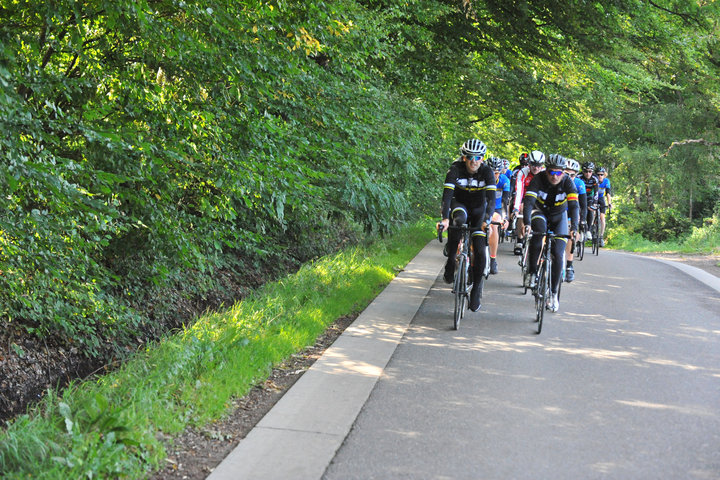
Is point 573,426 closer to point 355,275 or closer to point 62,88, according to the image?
point 62,88

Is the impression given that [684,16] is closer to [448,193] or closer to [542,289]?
[448,193]

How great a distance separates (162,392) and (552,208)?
6.13 m

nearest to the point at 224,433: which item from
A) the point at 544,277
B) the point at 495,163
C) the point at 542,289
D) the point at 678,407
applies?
the point at 678,407

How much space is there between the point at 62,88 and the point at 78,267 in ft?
6.29

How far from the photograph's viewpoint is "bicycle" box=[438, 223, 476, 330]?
28.9 feet

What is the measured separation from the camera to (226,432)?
203 inches

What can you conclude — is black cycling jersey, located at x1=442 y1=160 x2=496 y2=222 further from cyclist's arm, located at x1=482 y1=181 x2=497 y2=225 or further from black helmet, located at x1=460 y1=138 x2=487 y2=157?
black helmet, located at x1=460 y1=138 x2=487 y2=157

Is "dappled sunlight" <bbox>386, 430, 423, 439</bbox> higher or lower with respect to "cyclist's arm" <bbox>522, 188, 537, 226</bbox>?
lower

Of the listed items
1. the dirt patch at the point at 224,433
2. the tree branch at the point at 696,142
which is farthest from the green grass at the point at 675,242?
the dirt patch at the point at 224,433

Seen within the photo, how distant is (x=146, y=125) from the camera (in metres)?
7.30

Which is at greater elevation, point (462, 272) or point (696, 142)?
point (696, 142)

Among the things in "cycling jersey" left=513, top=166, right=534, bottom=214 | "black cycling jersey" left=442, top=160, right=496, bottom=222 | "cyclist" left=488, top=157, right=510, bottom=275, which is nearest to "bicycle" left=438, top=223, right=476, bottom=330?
"black cycling jersey" left=442, top=160, right=496, bottom=222

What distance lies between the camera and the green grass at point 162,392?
413 cm

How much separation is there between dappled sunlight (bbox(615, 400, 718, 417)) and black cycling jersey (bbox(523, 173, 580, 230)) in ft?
13.5
